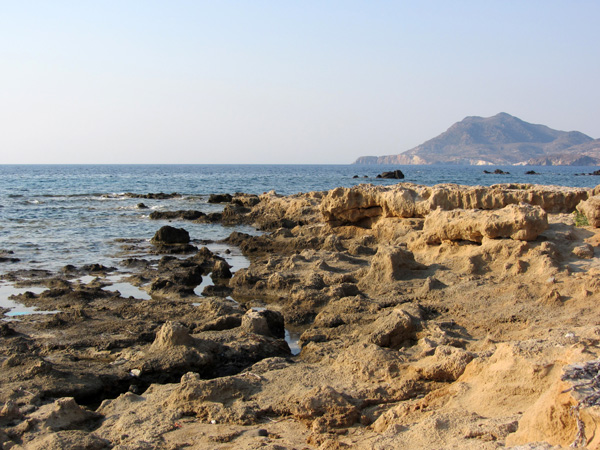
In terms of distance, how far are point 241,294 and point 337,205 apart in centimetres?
640

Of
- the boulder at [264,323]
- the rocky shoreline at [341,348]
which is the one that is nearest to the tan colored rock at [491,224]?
the rocky shoreline at [341,348]

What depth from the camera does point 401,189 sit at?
16250 mm

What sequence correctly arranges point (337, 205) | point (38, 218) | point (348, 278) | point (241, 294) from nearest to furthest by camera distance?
point (348, 278)
point (241, 294)
point (337, 205)
point (38, 218)

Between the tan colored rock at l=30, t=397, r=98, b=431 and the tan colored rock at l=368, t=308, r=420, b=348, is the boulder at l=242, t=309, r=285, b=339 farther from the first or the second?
the tan colored rock at l=30, t=397, r=98, b=431

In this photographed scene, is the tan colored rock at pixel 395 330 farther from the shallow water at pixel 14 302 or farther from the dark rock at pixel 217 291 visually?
the shallow water at pixel 14 302

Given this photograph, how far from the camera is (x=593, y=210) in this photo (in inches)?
421

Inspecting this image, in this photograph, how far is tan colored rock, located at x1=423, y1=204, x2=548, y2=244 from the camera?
32.9 feet

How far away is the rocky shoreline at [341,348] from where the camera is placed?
4.84 m

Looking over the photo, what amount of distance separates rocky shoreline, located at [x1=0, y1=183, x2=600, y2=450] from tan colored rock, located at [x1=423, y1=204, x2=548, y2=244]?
0.04m

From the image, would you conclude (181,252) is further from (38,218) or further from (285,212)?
(38,218)

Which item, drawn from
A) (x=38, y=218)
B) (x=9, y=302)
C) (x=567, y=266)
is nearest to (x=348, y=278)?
(x=567, y=266)

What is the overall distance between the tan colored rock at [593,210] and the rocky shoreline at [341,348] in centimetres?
3

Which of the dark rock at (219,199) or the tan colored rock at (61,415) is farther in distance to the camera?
the dark rock at (219,199)

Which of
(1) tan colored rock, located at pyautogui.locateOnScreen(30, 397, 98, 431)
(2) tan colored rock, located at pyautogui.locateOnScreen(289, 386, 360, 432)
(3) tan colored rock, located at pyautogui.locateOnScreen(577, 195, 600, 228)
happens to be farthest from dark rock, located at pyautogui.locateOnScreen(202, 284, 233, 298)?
(3) tan colored rock, located at pyautogui.locateOnScreen(577, 195, 600, 228)
